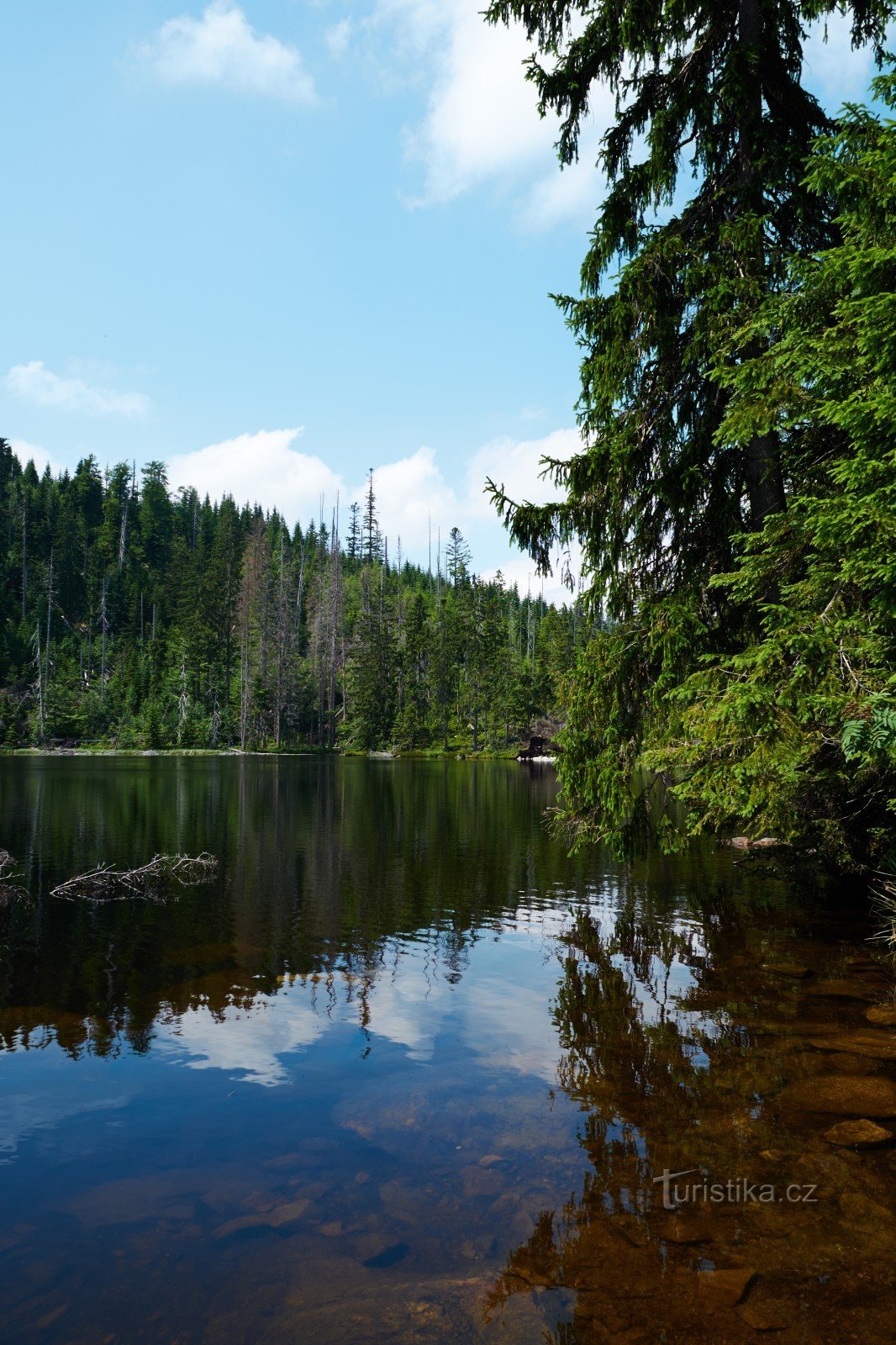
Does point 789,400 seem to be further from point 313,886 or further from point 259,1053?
point 313,886

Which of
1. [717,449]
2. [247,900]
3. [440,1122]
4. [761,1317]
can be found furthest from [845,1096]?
[247,900]

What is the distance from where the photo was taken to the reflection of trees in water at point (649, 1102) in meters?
4.50

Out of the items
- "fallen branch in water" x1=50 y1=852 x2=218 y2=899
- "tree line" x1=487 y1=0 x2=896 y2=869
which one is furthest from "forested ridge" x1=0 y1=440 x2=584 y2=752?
"tree line" x1=487 y1=0 x2=896 y2=869

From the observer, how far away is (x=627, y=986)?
34.4 ft

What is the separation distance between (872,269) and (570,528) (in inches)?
202

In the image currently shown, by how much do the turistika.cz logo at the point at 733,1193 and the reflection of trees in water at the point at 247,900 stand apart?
4.89 meters

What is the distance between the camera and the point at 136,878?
56.9 ft

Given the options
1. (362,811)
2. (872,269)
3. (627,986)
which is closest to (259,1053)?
(627,986)

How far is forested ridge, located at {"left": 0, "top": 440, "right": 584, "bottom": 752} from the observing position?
284 ft

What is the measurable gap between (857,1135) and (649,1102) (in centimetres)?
170

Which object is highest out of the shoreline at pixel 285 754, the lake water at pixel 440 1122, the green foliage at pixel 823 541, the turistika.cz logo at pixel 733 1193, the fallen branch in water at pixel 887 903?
the green foliage at pixel 823 541

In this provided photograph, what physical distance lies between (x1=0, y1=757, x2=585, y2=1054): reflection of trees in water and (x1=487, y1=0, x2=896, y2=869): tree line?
5074 millimetres

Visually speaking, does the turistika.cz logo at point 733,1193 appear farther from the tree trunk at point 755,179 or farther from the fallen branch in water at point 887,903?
the tree trunk at point 755,179

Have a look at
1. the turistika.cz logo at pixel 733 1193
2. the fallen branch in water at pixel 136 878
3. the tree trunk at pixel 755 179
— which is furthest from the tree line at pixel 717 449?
the fallen branch in water at pixel 136 878
